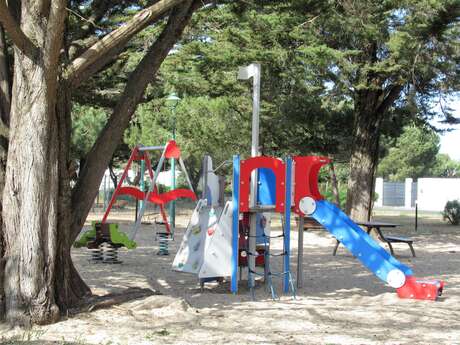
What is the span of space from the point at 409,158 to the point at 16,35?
273 feet

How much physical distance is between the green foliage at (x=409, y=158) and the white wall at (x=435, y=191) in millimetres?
33060

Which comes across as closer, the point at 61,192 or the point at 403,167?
the point at 61,192

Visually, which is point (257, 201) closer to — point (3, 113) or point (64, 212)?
point (64, 212)

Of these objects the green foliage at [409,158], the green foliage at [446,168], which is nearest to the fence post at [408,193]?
the green foliage at [409,158]

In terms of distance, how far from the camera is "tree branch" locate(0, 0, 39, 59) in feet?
19.2

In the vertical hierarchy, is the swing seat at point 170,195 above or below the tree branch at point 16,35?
below

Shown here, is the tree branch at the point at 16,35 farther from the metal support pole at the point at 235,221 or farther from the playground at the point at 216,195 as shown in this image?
the metal support pole at the point at 235,221

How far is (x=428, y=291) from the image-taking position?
8.38 meters

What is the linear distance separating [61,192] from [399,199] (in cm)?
5511

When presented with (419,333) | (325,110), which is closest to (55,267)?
(419,333)

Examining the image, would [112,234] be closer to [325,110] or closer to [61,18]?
[61,18]

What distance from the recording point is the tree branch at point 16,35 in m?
5.84

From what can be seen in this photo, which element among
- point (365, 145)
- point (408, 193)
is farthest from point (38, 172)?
point (408, 193)

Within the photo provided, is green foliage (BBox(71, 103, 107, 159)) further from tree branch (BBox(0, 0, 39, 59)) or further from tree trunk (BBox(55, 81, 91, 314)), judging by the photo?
tree branch (BBox(0, 0, 39, 59))
